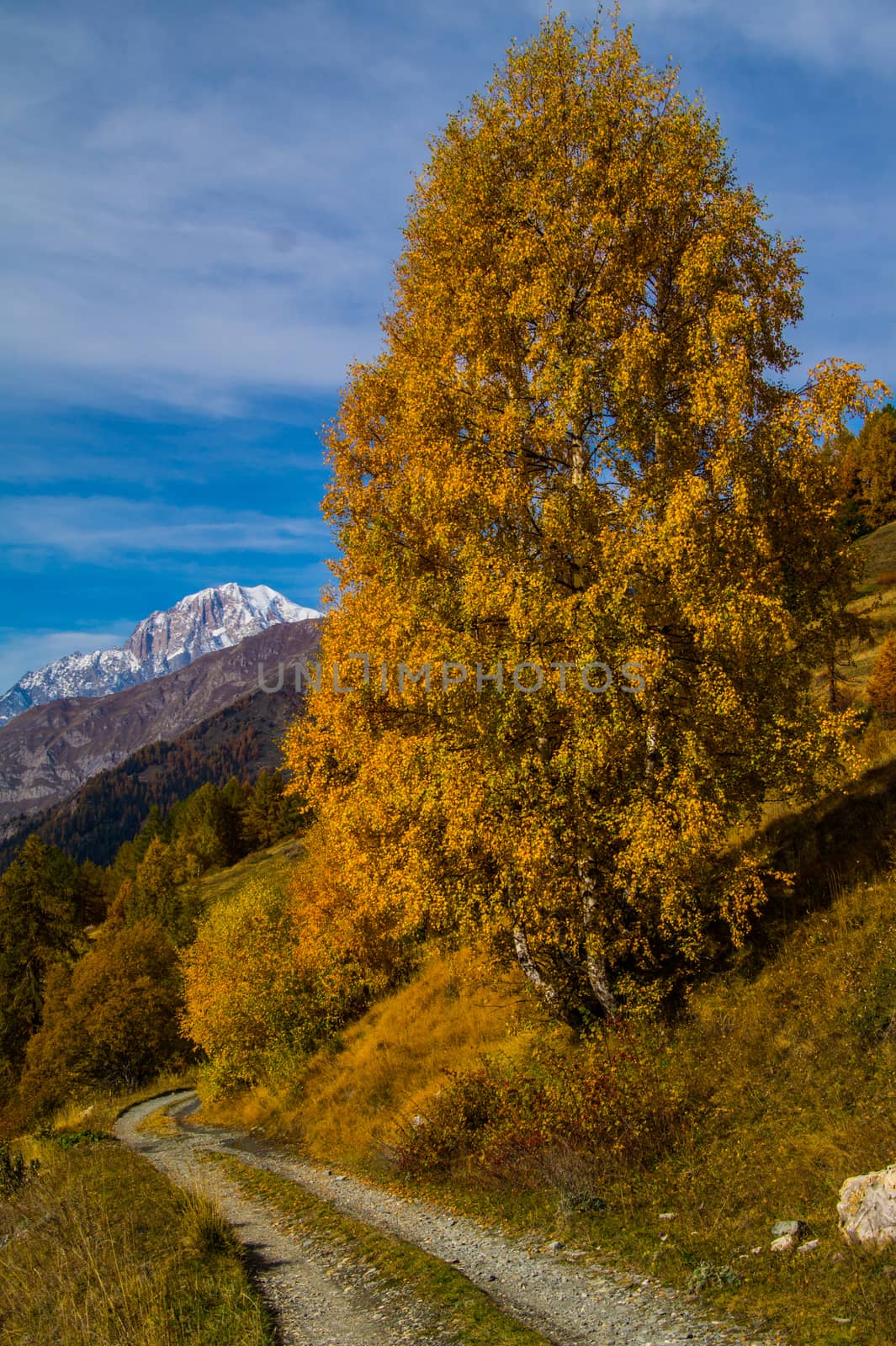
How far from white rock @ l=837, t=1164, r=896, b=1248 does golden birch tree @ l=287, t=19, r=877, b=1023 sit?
5139 mm

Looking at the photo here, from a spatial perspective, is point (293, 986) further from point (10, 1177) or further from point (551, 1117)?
point (551, 1117)

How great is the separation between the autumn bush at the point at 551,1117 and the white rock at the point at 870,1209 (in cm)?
368

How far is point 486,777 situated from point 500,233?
38.9 feet

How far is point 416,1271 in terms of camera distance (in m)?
9.96

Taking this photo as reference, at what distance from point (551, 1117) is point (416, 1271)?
3.32m

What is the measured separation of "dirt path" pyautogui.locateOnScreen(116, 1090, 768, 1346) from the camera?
7.62 meters

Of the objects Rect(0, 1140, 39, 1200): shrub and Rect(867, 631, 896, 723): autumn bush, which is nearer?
Rect(0, 1140, 39, 1200): shrub

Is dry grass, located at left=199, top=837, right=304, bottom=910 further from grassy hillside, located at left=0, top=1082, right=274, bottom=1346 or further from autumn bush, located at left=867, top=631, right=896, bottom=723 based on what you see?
grassy hillside, located at left=0, top=1082, right=274, bottom=1346

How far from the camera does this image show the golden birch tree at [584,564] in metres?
13.3

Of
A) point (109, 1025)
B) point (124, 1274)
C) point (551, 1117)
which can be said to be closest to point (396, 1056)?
point (551, 1117)

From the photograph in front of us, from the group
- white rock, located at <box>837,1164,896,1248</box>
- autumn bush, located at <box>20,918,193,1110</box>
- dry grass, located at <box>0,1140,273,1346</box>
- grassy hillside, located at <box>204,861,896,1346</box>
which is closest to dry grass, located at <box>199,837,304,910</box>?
autumn bush, located at <box>20,918,193,1110</box>

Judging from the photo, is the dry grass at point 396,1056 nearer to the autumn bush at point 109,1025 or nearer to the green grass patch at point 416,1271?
the green grass patch at point 416,1271

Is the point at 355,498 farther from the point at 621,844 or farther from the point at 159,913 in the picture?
the point at 159,913

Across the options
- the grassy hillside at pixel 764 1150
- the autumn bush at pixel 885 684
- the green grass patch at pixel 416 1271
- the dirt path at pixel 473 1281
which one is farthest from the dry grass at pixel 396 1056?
the autumn bush at pixel 885 684
